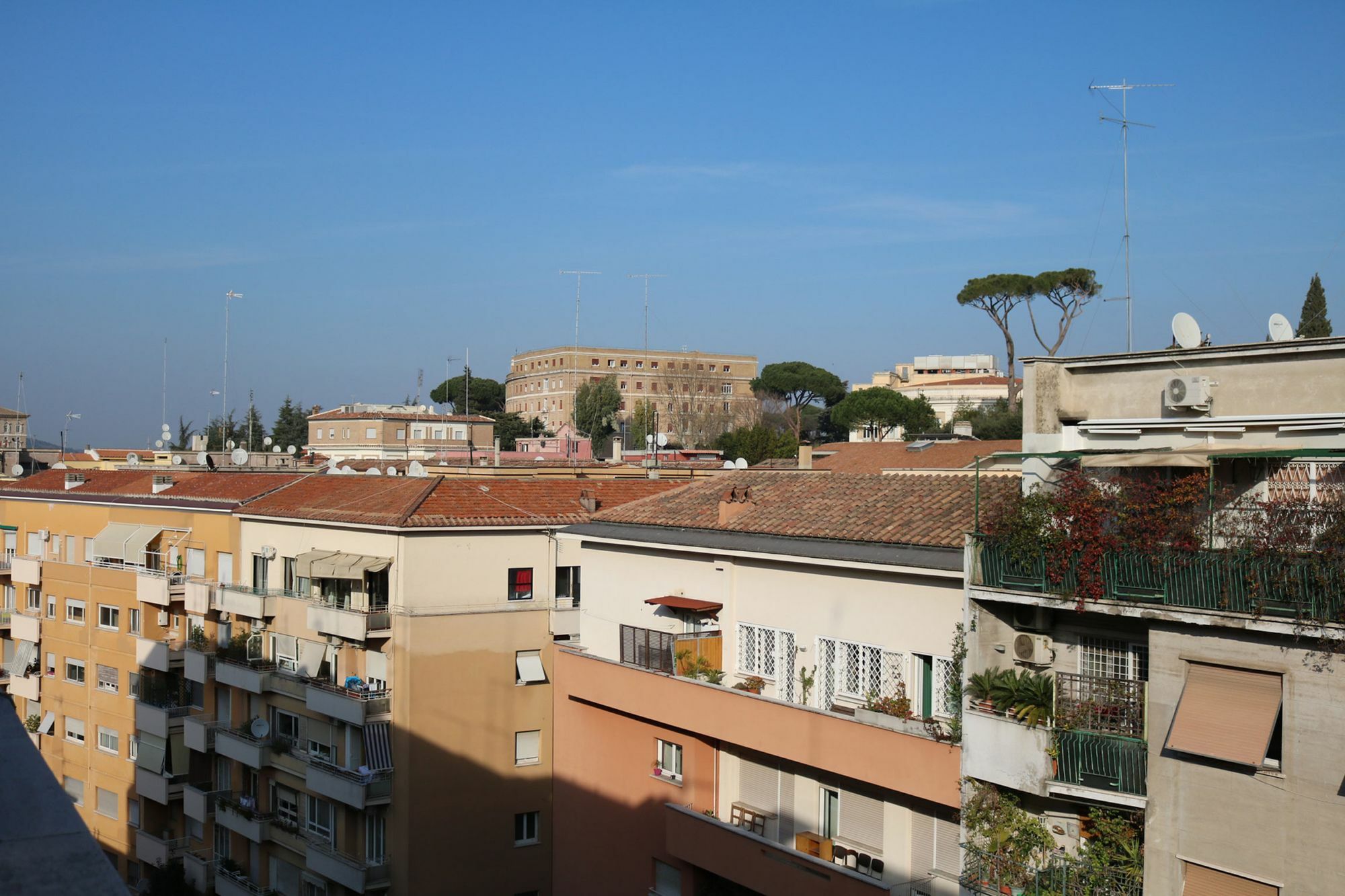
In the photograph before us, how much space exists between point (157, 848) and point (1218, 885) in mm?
29040

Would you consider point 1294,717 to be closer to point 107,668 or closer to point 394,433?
point 107,668

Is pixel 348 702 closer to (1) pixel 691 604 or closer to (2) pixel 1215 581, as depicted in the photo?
(1) pixel 691 604

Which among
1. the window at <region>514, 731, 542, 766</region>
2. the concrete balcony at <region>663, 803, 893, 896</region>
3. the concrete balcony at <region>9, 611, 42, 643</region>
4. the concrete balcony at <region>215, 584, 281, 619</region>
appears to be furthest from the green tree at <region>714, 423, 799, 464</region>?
the concrete balcony at <region>663, 803, 893, 896</region>

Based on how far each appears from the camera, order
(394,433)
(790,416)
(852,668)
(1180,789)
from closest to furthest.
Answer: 1. (1180,789)
2. (852,668)
3. (394,433)
4. (790,416)

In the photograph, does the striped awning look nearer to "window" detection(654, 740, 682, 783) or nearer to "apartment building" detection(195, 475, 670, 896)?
"apartment building" detection(195, 475, 670, 896)

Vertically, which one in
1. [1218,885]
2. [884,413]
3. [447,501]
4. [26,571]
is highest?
[884,413]

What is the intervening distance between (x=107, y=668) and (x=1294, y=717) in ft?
111

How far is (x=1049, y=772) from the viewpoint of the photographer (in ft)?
42.0

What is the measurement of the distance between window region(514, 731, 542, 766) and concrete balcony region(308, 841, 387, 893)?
132 inches

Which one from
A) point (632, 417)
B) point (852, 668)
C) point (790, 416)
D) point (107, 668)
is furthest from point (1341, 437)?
point (632, 417)

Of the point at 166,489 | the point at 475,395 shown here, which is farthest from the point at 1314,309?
the point at 475,395

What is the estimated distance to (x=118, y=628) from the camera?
35.3 m

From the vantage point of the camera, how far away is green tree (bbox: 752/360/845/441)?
103 m

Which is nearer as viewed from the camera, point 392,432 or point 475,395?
point 392,432
